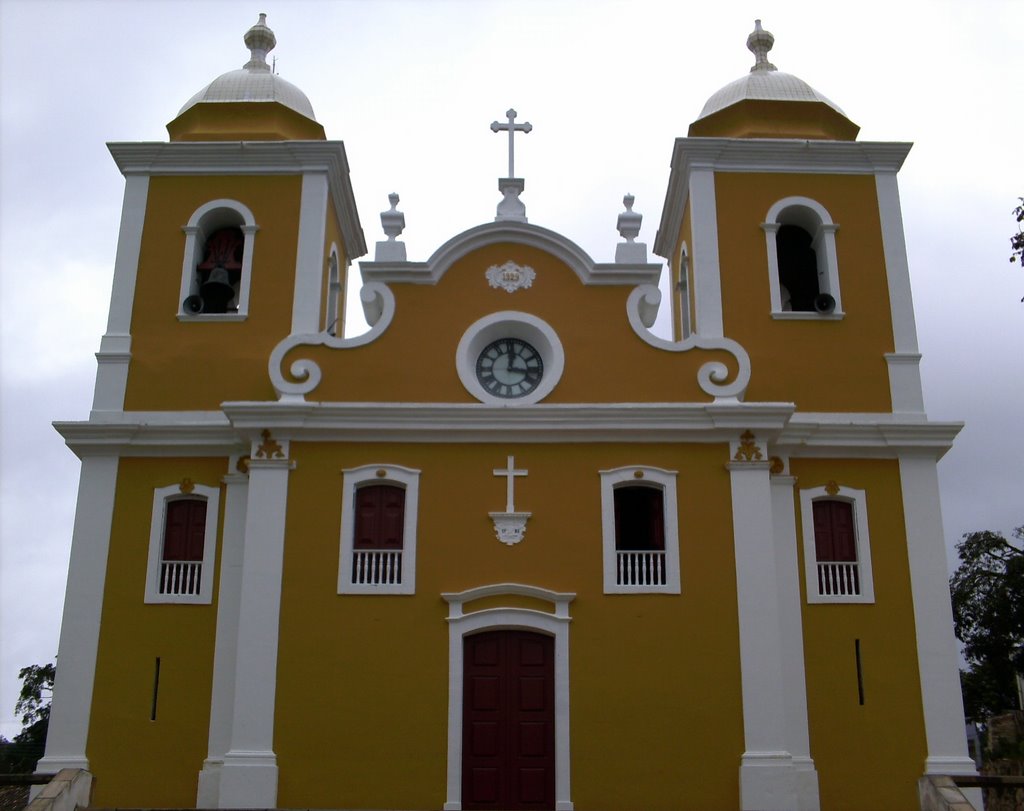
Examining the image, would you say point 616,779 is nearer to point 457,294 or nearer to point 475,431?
point 475,431

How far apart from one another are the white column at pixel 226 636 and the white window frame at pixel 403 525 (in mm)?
1547

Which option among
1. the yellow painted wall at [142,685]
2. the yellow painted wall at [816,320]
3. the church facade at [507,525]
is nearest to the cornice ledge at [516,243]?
the church facade at [507,525]

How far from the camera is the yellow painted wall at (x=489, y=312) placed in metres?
16.7

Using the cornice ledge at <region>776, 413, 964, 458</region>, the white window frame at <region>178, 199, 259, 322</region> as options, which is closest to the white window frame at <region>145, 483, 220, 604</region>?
the white window frame at <region>178, 199, 259, 322</region>

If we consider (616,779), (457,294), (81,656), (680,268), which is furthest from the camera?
(680,268)

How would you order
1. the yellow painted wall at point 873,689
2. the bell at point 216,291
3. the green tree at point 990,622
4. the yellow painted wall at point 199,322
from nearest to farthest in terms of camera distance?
the yellow painted wall at point 873,689 < the yellow painted wall at point 199,322 < the bell at point 216,291 < the green tree at point 990,622


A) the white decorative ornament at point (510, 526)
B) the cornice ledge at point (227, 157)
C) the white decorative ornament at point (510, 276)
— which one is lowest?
the white decorative ornament at point (510, 526)

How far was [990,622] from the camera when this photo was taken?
37344 millimetres

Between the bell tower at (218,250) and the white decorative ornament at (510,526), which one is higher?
the bell tower at (218,250)

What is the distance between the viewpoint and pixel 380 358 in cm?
1689

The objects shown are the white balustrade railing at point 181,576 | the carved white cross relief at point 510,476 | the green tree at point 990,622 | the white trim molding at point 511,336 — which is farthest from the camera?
the green tree at point 990,622

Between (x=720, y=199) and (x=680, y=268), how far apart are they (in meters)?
2.05

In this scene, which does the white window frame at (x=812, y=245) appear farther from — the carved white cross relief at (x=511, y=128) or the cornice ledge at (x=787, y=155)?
the carved white cross relief at (x=511, y=128)

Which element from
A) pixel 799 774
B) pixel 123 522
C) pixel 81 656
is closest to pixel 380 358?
pixel 123 522
